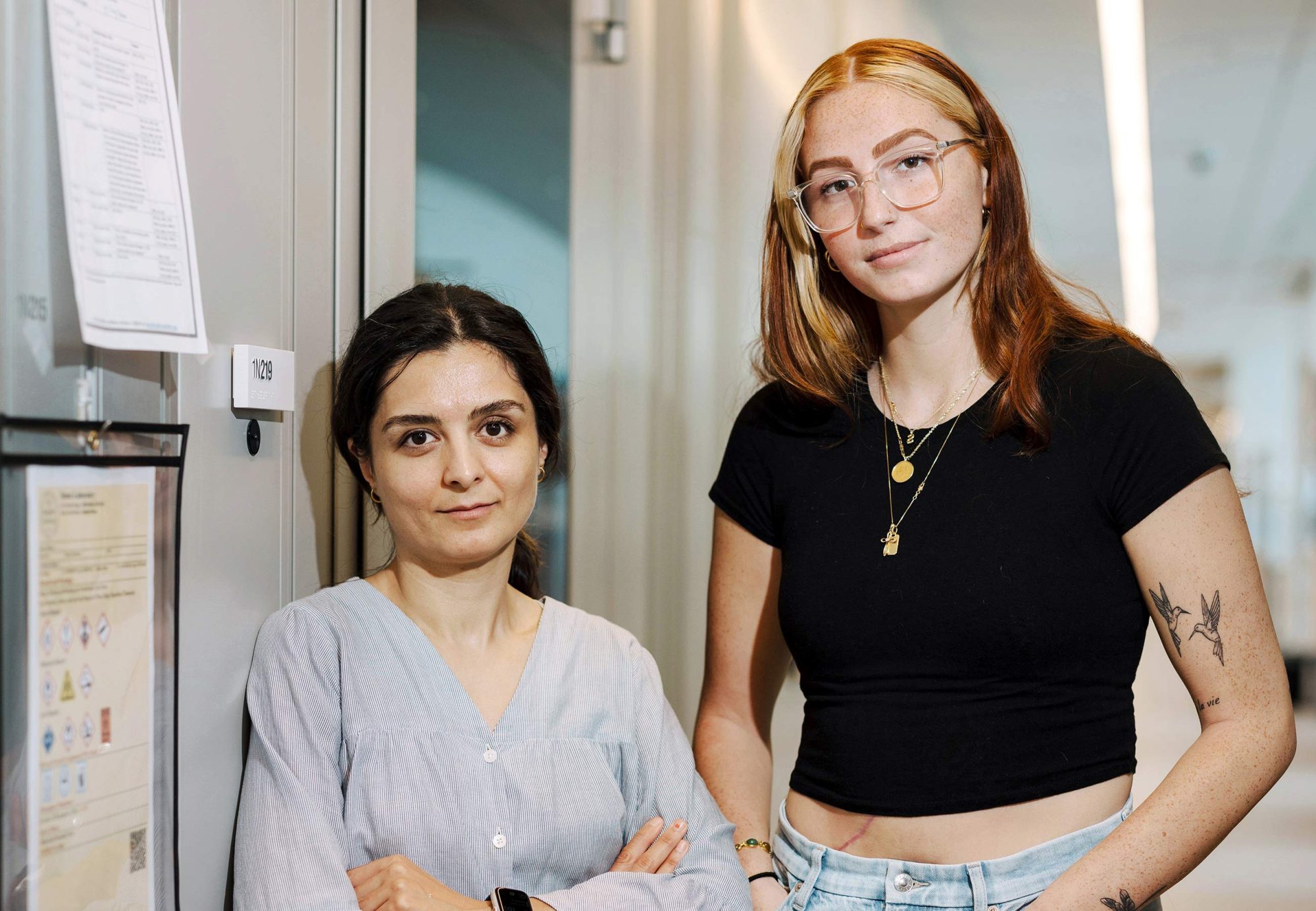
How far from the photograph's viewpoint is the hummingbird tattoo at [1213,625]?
1268mm

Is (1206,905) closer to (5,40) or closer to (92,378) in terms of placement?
(92,378)

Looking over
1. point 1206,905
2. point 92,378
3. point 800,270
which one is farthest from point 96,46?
point 1206,905

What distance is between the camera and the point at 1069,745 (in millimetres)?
1312

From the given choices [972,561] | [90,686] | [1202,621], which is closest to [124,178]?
[90,686]

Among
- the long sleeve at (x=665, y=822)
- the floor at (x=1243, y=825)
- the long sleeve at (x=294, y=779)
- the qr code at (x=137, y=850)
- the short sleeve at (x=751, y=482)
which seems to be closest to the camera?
the qr code at (x=137, y=850)

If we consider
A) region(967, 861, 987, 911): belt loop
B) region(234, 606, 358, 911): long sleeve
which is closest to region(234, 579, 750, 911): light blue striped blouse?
region(234, 606, 358, 911): long sleeve

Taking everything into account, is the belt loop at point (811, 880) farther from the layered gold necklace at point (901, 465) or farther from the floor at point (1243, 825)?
the floor at point (1243, 825)

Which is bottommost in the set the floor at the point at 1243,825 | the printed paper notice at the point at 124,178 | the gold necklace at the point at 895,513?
the floor at the point at 1243,825

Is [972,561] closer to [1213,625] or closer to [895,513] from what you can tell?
[895,513]

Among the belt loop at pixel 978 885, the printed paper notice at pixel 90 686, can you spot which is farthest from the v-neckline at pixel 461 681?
the belt loop at pixel 978 885

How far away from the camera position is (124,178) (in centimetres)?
104

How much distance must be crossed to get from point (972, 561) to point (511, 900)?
65 centimetres

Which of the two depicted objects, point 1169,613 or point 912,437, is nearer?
point 1169,613

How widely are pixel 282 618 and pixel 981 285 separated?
0.95 meters
